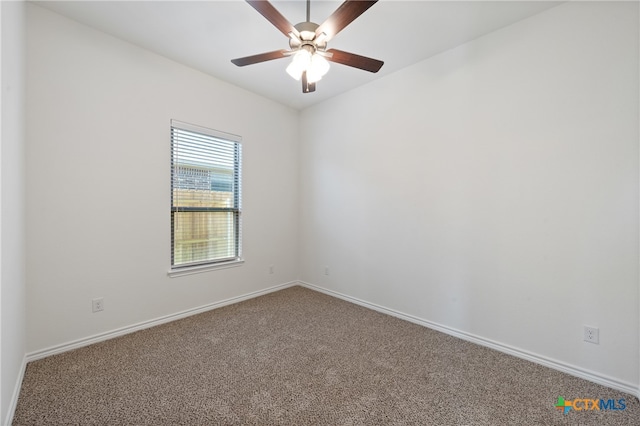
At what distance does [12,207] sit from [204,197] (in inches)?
64.0

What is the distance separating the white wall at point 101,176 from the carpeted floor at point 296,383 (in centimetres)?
40

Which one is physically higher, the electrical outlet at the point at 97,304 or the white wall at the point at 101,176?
the white wall at the point at 101,176

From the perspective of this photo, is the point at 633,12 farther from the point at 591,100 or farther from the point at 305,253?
the point at 305,253

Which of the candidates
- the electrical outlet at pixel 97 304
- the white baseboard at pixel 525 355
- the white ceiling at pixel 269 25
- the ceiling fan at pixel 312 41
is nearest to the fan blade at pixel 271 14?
the ceiling fan at pixel 312 41

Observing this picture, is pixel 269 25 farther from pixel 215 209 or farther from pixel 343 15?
pixel 215 209

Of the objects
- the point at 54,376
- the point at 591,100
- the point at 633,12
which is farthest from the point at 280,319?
the point at 633,12

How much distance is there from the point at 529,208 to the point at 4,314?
138 inches

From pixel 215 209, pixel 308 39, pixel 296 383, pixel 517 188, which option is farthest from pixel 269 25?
pixel 296 383

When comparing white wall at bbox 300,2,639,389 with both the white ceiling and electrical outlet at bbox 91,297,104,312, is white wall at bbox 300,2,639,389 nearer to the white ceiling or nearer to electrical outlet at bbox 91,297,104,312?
the white ceiling

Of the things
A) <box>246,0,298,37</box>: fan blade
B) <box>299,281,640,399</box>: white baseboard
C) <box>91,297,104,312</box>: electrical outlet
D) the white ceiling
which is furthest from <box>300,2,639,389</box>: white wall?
<box>91,297,104,312</box>: electrical outlet

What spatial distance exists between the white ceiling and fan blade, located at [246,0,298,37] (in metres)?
0.49

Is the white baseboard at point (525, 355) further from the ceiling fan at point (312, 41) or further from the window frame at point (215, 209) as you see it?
the ceiling fan at point (312, 41)

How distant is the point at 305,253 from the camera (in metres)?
4.05

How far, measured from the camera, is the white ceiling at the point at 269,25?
2.04m
